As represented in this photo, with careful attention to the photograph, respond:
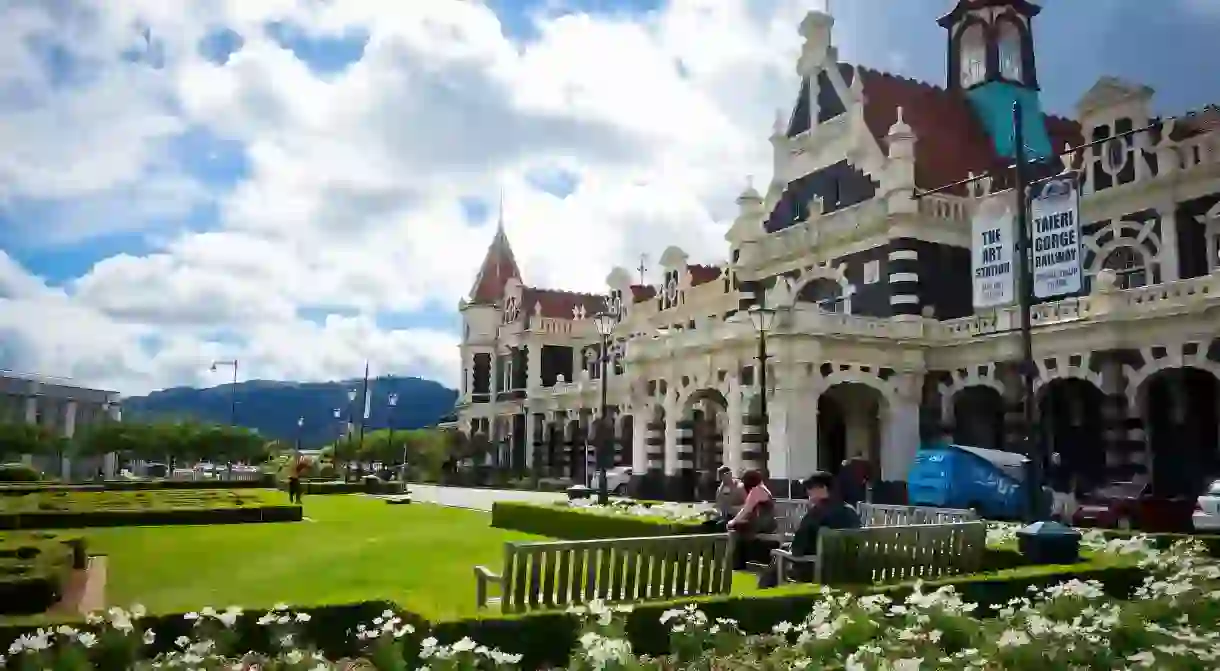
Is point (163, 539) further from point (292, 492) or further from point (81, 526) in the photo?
point (292, 492)

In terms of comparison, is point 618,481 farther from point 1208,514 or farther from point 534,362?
point 1208,514

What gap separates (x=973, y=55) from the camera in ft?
144

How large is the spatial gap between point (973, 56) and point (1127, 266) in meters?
15.5

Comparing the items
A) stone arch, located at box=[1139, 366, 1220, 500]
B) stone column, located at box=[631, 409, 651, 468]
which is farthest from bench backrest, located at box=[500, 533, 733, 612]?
stone column, located at box=[631, 409, 651, 468]

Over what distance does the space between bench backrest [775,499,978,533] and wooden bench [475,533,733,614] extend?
5.17 m

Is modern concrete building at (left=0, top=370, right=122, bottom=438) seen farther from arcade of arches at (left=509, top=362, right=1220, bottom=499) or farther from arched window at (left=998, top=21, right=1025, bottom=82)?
arched window at (left=998, top=21, right=1025, bottom=82)

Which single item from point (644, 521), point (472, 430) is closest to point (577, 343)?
point (472, 430)

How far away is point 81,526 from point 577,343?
45.2 m

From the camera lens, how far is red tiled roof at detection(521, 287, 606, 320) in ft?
231

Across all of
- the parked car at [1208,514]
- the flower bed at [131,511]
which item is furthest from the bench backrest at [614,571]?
the flower bed at [131,511]

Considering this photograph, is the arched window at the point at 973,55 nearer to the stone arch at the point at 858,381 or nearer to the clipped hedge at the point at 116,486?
the stone arch at the point at 858,381

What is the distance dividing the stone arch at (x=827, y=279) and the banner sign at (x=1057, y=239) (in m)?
15.3

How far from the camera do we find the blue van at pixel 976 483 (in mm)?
26516

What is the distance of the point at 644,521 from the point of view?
1886cm
